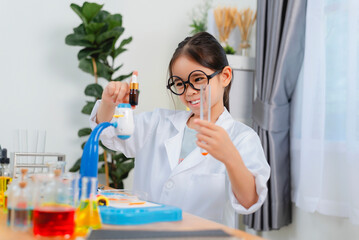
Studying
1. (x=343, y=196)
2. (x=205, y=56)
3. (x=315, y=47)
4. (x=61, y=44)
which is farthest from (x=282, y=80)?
(x=61, y=44)

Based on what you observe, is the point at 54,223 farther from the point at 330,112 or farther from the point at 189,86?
the point at 330,112

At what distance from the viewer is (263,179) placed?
115 cm

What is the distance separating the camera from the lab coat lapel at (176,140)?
4.84 feet

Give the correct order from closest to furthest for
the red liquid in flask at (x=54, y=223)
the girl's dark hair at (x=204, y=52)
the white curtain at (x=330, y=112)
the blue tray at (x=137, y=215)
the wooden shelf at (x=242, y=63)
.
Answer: the red liquid in flask at (x=54, y=223)
the blue tray at (x=137, y=215)
the girl's dark hair at (x=204, y=52)
the white curtain at (x=330, y=112)
the wooden shelf at (x=242, y=63)

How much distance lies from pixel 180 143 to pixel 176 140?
0.06 feet

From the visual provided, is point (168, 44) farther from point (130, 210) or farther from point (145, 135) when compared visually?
point (130, 210)

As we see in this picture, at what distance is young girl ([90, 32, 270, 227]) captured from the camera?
140 centimetres

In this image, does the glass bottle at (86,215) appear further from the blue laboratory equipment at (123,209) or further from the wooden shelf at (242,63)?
the wooden shelf at (242,63)

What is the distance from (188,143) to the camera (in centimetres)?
154

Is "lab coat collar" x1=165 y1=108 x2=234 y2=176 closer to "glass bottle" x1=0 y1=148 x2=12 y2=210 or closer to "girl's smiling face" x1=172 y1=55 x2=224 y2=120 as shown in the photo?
"girl's smiling face" x1=172 y1=55 x2=224 y2=120

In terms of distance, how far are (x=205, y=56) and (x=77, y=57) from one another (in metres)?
1.73

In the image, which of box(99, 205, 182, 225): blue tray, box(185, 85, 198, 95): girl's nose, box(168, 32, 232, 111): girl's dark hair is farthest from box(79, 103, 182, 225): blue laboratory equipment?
box(168, 32, 232, 111): girl's dark hair

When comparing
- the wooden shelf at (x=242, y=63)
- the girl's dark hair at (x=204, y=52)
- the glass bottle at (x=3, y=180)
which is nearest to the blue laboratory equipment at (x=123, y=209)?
the glass bottle at (x=3, y=180)

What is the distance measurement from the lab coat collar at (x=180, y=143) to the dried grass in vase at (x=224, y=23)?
1.41 meters
